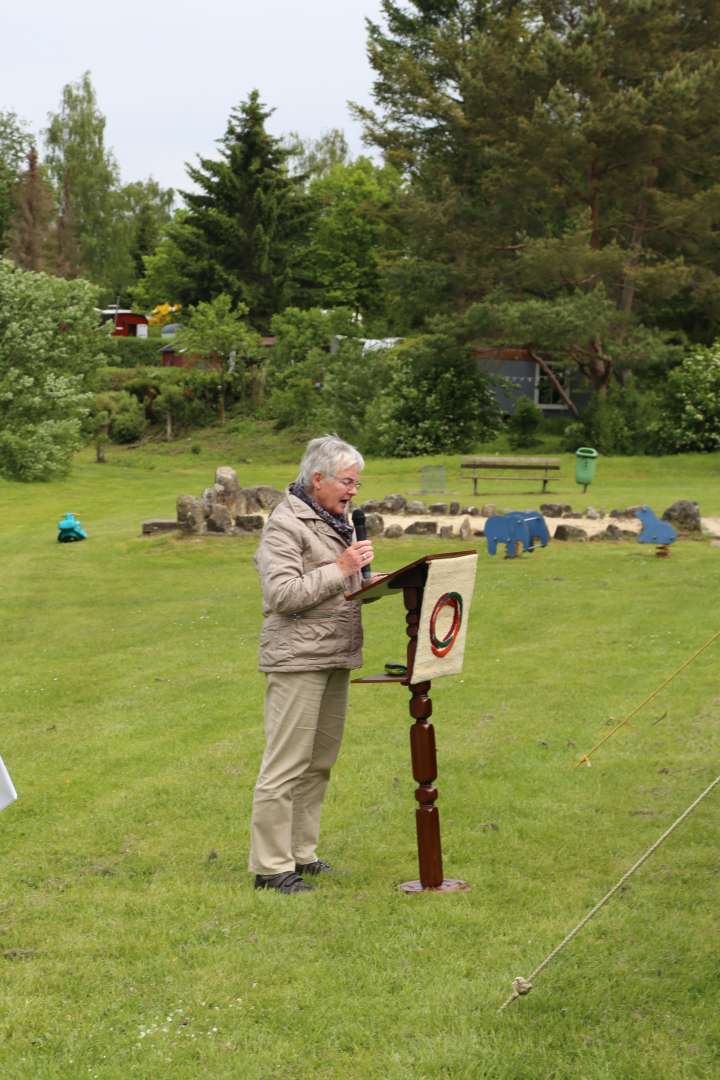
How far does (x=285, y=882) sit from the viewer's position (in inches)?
246

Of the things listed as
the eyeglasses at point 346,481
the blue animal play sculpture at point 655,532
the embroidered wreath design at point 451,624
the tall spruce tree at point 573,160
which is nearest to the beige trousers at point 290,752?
the embroidered wreath design at point 451,624

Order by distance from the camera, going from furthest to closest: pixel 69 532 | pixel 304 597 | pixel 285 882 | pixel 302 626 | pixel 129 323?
pixel 129 323, pixel 69 532, pixel 285 882, pixel 302 626, pixel 304 597

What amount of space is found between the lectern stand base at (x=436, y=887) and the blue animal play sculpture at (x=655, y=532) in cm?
1292

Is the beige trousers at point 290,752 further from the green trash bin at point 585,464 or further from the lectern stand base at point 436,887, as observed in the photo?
the green trash bin at point 585,464

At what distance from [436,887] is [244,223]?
5714 cm

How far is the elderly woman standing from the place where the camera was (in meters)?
5.99

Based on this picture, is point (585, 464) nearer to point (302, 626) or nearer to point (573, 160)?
point (573, 160)

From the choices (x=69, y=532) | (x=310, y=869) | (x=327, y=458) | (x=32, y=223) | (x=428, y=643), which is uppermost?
(x=32, y=223)

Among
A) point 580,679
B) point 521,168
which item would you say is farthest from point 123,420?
point 580,679

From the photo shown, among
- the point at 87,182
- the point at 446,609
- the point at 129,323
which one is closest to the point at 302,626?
the point at 446,609

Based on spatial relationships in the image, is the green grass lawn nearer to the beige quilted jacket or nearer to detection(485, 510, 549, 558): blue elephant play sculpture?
the beige quilted jacket

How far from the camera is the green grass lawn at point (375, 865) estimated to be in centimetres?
474

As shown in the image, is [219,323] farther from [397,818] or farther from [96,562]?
[397,818]

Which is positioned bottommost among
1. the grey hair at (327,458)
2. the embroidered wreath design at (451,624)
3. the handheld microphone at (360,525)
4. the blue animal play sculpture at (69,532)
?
the blue animal play sculpture at (69,532)
